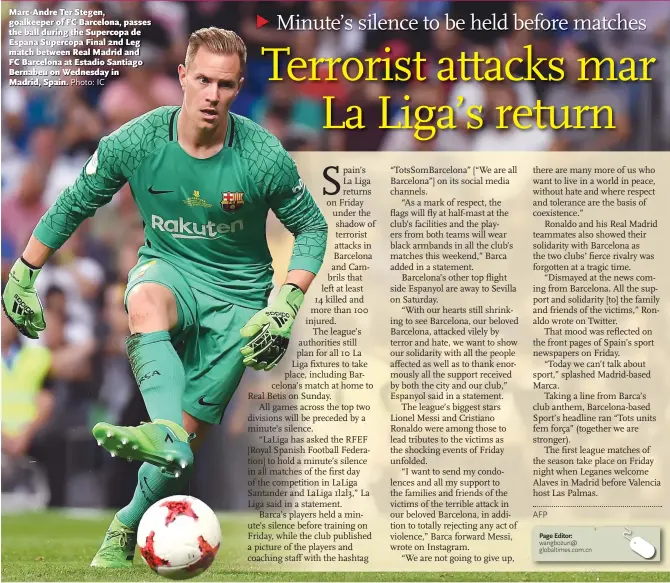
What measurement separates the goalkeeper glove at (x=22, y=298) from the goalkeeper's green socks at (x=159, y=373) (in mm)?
1063

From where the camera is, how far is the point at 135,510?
7.48 meters

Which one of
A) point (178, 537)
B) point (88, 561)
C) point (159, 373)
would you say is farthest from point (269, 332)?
point (88, 561)

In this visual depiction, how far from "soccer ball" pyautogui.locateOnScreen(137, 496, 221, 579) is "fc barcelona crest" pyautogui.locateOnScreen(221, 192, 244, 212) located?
5.36 ft

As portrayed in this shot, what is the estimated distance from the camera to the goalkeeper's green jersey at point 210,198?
707 centimetres

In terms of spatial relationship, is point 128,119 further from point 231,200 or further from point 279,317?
point 279,317

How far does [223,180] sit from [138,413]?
71.3 inches

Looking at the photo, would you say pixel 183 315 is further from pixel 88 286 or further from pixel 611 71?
pixel 611 71

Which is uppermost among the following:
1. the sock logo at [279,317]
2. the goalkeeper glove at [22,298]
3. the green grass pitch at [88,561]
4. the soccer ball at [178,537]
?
the goalkeeper glove at [22,298]

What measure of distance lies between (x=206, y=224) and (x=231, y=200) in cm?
20

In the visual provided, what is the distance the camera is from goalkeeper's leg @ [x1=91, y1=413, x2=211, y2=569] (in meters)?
7.36

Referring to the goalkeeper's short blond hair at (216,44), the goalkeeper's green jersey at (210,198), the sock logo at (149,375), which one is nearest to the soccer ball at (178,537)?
the sock logo at (149,375)

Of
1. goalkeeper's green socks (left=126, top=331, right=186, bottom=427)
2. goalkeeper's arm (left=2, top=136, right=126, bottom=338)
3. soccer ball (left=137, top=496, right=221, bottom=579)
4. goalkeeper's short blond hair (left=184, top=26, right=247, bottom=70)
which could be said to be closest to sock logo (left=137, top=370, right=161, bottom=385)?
goalkeeper's green socks (left=126, top=331, right=186, bottom=427)

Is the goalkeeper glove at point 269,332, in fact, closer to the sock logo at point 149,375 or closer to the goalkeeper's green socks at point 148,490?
the sock logo at point 149,375

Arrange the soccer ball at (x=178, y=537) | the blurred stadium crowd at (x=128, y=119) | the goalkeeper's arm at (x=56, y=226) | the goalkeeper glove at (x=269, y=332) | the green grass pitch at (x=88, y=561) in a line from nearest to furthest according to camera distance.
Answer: the soccer ball at (x=178, y=537), the goalkeeper glove at (x=269, y=332), the goalkeeper's arm at (x=56, y=226), the green grass pitch at (x=88, y=561), the blurred stadium crowd at (x=128, y=119)
